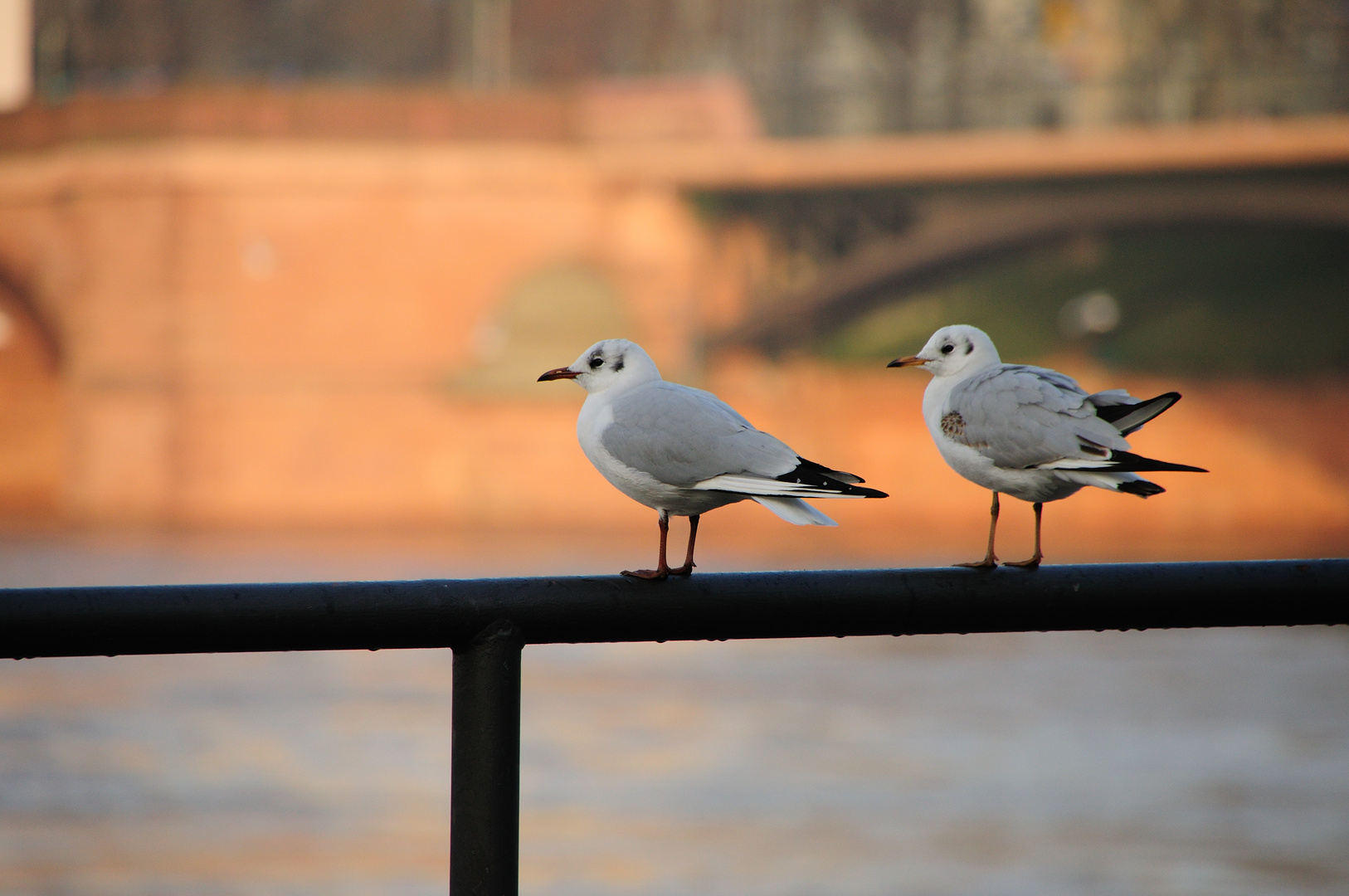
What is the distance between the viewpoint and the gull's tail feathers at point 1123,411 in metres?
1.66

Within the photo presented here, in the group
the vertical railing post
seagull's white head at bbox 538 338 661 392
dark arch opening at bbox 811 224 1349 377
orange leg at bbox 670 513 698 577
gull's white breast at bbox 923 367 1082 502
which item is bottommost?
the vertical railing post

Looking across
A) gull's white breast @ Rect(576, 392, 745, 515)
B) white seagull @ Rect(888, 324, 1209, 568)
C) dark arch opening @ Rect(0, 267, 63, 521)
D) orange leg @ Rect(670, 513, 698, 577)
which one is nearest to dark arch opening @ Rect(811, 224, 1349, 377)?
dark arch opening @ Rect(0, 267, 63, 521)

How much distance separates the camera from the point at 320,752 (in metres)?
10.9

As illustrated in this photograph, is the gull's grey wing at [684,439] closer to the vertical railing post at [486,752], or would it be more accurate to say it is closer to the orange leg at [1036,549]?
the orange leg at [1036,549]

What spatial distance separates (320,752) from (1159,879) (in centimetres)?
559

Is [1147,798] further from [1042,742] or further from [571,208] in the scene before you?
[571,208]

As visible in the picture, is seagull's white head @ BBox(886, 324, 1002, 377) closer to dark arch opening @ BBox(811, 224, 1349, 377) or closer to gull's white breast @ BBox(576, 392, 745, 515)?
gull's white breast @ BBox(576, 392, 745, 515)

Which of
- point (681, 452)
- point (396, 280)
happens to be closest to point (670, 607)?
point (681, 452)

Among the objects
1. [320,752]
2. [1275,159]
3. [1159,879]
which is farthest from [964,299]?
[1159,879]

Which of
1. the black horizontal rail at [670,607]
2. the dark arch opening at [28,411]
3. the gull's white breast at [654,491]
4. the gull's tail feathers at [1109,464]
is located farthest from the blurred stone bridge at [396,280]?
the black horizontal rail at [670,607]

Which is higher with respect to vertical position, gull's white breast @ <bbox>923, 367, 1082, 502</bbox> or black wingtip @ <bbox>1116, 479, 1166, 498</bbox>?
gull's white breast @ <bbox>923, 367, 1082, 502</bbox>

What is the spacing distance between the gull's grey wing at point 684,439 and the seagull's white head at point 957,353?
34 cm

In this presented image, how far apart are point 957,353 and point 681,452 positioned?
477 millimetres

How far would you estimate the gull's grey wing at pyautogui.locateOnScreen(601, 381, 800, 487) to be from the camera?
1.62m
